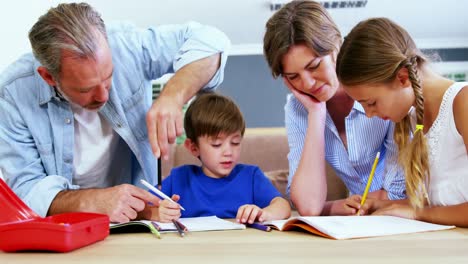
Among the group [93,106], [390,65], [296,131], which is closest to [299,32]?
[390,65]

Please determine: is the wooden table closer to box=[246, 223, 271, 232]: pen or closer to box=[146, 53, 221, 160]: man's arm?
box=[246, 223, 271, 232]: pen

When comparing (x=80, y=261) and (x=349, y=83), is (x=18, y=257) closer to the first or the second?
(x=80, y=261)

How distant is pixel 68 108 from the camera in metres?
1.30

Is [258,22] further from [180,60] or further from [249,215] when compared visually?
[249,215]

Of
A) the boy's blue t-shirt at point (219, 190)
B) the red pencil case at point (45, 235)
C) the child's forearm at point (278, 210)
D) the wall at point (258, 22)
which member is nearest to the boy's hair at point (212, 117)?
the boy's blue t-shirt at point (219, 190)

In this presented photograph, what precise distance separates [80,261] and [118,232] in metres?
0.24

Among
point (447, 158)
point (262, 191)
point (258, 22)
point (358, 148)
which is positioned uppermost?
point (447, 158)

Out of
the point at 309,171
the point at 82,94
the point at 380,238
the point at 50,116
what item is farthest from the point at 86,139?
the point at 380,238

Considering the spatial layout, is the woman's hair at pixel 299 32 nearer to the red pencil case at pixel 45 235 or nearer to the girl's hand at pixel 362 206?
the girl's hand at pixel 362 206

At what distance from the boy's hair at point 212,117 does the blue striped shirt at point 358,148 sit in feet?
0.65

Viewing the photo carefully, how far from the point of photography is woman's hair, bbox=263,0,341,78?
1191 mm

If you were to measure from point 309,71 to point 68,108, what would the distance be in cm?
67

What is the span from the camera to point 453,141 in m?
1.02

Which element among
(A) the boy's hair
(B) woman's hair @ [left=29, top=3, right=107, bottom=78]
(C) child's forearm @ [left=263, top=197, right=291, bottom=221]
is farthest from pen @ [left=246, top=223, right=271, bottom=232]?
(B) woman's hair @ [left=29, top=3, right=107, bottom=78]
